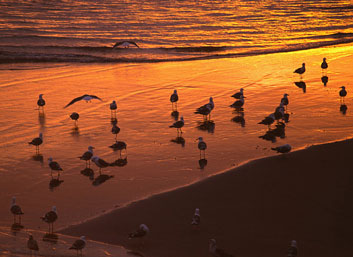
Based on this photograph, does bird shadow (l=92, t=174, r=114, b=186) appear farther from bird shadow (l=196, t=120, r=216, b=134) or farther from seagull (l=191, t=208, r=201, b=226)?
bird shadow (l=196, t=120, r=216, b=134)

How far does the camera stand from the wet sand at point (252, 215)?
417 inches

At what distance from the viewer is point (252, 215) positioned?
11.6m

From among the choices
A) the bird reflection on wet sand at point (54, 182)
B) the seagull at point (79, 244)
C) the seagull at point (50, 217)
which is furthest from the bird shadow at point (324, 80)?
the seagull at point (79, 244)

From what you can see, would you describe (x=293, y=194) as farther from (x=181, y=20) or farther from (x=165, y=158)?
(x=181, y=20)

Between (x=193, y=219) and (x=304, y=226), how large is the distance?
1991 mm

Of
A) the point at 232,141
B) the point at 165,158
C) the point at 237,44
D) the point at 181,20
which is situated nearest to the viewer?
the point at 165,158

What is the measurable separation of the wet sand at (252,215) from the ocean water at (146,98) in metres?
0.67


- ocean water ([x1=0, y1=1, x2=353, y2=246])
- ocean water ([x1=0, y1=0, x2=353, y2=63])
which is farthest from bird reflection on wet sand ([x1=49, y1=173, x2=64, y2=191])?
ocean water ([x1=0, y1=0, x2=353, y2=63])

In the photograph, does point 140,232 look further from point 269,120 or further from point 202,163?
point 269,120

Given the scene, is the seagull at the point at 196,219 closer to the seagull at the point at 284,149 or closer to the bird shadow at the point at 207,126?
the seagull at the point at 284,149

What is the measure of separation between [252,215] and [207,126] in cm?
646

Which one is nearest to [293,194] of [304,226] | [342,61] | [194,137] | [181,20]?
[304,226]

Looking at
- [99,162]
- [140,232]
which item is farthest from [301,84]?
[140,232]

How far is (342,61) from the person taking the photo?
90.0 feet
